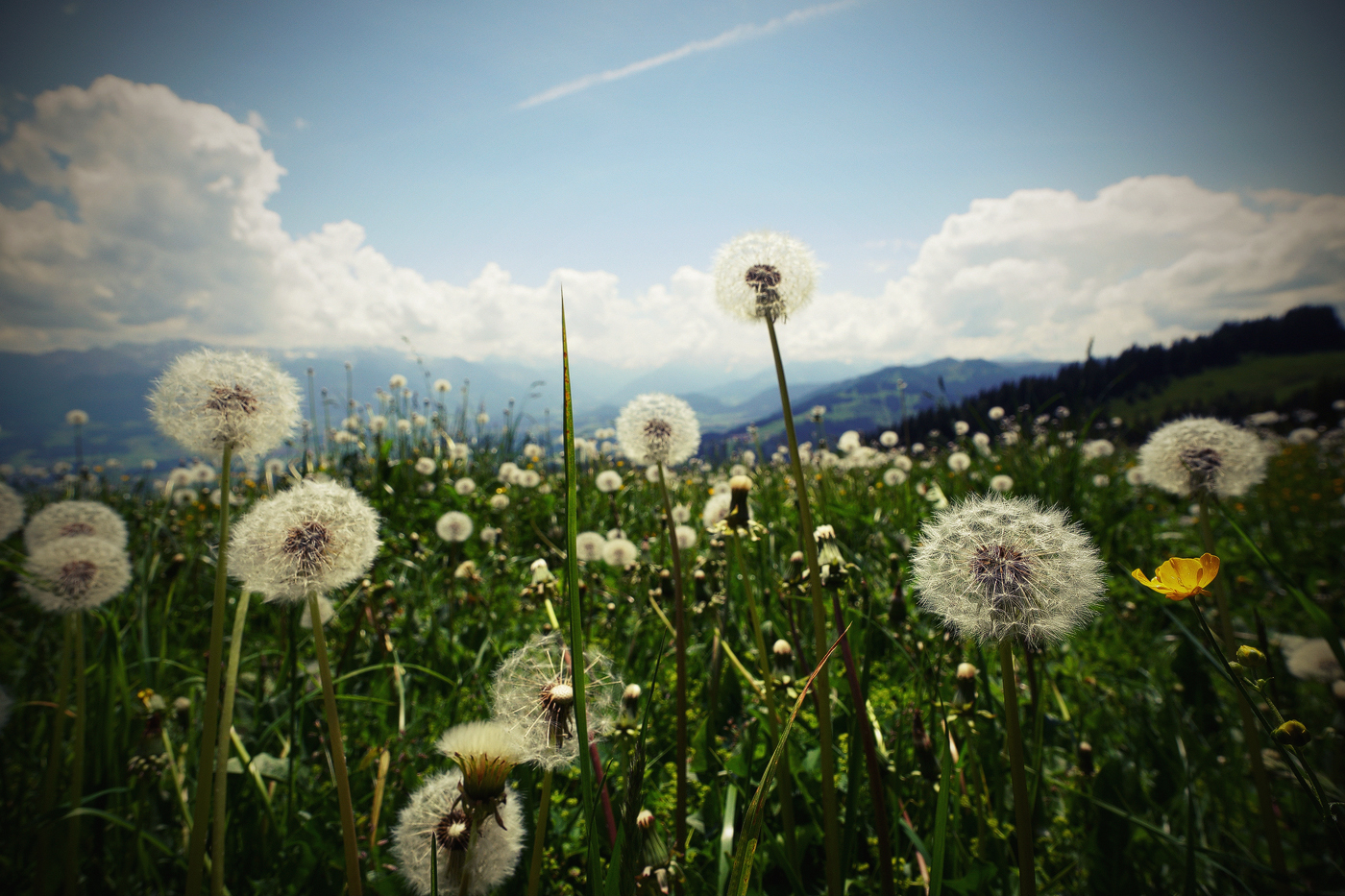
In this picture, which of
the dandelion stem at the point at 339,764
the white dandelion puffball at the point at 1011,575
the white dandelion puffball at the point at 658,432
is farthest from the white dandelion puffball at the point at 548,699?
the white dandelion puffball at the point at 658,432

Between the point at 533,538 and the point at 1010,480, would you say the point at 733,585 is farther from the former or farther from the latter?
the point at 1010,480

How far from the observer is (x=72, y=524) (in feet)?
8.69

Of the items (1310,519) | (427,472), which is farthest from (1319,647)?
(427,472)

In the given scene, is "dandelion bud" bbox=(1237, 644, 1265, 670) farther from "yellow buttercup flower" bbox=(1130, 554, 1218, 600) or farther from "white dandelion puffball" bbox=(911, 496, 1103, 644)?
"white dandelion puffball" bbox=(911, 496, 1103, 644)

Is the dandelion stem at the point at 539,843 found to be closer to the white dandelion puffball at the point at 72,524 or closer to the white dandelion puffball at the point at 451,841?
the white dandelion puffball at the point at 451,841

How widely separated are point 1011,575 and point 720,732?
76.6 inches

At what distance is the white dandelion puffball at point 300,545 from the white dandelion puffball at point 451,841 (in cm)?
74

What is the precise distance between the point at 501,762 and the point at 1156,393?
13190 centimetres

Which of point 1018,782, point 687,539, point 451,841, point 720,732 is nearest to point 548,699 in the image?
point 451,841

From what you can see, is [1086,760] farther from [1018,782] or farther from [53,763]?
A: [53,763]

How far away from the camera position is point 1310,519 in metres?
7.13

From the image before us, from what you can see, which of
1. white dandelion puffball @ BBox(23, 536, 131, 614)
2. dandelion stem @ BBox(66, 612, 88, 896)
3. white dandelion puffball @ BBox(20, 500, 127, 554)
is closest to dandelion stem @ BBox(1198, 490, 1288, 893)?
dandelion stem @ BBox(66, 612, 88, 896)

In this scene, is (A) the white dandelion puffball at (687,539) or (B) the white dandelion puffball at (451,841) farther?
(A) the white dandelion puffball at (687,539)

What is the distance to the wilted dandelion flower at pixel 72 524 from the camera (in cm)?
257
